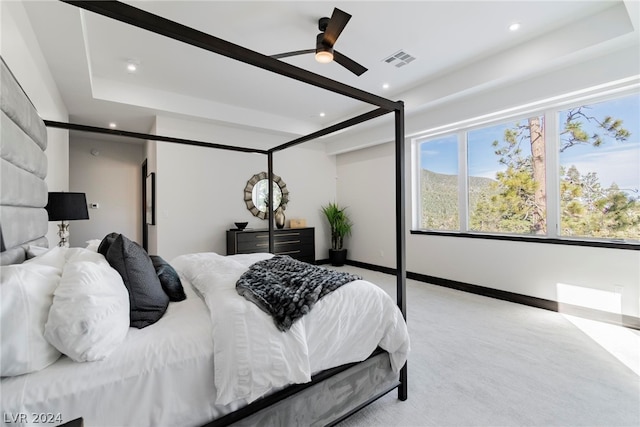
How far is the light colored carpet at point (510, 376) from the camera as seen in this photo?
Answer: 5.57 ft

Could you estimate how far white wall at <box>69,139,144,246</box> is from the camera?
17.7 feet

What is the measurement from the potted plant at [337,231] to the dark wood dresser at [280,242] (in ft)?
1.65

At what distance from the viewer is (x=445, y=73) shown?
3.81 m

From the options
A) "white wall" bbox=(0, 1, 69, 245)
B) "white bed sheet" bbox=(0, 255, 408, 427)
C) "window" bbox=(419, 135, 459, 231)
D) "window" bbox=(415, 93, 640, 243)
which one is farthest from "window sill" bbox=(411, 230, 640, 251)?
"white wall" bbox=(0, 1, 69, 245)

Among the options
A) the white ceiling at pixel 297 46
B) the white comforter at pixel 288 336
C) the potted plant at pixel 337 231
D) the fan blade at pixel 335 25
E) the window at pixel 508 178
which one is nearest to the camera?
the white comforter at pixel 288 336

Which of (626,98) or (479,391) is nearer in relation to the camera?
(479,391)

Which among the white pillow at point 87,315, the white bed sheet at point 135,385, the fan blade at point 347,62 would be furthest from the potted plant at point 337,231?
the white pillow at point 87,315

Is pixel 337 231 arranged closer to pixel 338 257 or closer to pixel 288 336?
pixel 338 257

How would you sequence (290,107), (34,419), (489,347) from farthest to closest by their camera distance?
1. (290,107)
2. (489,347)
3. (34,419)

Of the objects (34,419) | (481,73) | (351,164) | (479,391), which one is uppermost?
(481,73)

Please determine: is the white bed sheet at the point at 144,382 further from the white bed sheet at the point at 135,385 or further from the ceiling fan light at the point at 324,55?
the ceiling fan light at the point at 324,55

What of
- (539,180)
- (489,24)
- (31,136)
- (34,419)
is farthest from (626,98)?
(31,136)

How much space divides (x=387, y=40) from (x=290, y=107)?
2.25 meters

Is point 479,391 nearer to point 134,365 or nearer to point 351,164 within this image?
point 134,365
